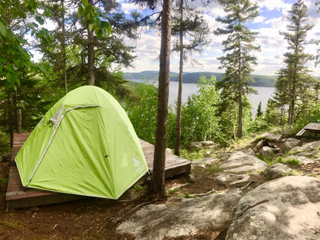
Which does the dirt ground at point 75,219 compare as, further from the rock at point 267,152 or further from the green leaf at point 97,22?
the rock at point 267,152

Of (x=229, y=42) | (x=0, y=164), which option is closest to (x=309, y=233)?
(x=0, y=164)

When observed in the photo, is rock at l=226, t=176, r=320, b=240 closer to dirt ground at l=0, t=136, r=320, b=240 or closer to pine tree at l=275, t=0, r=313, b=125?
dirt ground at l=0, t=136, r=320, b=240

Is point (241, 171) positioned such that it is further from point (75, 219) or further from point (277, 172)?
point (75, 219)

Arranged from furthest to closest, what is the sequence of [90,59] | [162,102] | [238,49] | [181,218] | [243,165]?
[238,49] < [90,59] < [243,165] < [162,102] < [181,218]

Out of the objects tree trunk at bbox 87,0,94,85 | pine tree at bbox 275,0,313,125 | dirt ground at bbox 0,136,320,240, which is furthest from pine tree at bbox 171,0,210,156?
pine tree at bbox 275,0,313,125

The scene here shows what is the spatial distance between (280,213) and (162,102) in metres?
3.01

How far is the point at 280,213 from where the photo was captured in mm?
2715

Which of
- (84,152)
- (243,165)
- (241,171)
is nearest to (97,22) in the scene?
(84,152)

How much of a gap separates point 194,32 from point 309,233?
39.0 feet

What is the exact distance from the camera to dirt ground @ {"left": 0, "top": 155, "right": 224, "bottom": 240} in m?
3.82

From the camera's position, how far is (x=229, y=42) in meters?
18.5

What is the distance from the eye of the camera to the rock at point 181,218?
334 centimetres

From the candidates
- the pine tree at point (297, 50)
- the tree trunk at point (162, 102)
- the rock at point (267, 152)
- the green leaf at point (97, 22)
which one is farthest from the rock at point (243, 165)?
the pine tree at point (297, 50)

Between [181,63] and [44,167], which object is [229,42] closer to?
[181,63]
